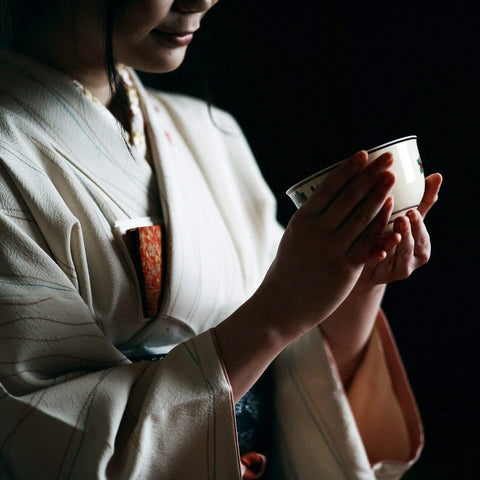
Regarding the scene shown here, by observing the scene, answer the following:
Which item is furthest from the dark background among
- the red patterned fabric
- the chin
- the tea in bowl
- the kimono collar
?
the tea in bowl

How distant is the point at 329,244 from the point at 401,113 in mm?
722

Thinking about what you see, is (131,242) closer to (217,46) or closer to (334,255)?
(334,255)

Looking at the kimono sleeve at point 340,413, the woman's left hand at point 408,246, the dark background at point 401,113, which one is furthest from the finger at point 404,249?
the dark background at point 401,113

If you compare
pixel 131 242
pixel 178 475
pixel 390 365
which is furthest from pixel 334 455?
pixel 131 242

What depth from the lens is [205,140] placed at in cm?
105

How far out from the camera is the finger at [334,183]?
62cm

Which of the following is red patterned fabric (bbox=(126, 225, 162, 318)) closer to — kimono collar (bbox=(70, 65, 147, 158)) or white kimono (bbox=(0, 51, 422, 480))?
white kimono (bbox=(0, 51, 422, 480))

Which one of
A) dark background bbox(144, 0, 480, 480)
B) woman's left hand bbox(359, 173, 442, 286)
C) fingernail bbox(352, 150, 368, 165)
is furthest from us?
dark background bbox(144, 0, 480, 480)

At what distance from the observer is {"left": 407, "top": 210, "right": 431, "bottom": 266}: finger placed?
72 centimetres

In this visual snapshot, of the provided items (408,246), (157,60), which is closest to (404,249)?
(408,246)

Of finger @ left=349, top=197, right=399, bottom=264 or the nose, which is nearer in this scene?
finger @ left=349, top=197, right=399, bottom=264

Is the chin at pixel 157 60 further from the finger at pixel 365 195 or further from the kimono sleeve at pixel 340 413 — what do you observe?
the kimono sleeve at pixel 340 413

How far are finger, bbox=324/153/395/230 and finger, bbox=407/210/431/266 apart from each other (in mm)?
94

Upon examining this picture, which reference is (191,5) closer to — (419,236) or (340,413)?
(419,236)
